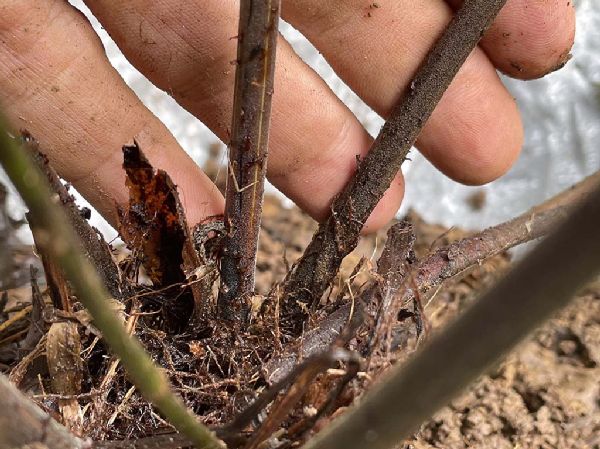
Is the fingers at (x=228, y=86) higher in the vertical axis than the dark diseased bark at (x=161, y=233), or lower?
higher

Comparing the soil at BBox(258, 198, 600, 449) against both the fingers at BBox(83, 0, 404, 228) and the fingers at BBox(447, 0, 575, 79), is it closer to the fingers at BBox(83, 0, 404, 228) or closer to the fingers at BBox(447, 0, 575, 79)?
the fingers at BBox(83, 0, 404, 228)

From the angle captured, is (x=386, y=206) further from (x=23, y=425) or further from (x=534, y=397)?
(x=23, y=425)

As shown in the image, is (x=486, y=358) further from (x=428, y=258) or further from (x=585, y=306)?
(x=585, y=306)

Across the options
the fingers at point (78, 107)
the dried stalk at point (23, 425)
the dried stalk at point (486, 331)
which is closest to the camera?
the dried stalk at point (486, 331)

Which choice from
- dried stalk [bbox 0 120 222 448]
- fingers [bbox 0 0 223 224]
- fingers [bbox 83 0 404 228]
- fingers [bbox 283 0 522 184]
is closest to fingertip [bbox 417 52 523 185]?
fingers [bbox 283 0 522 184]

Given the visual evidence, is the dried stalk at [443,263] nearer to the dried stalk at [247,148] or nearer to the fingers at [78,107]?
the dried stalk at [247,148]

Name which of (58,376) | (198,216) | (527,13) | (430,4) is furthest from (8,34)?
(527,13)

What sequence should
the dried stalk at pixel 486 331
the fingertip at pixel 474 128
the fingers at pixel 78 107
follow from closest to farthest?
1. the dried stalk at pixel 486 331
2. the fingers at pixel 78 107
3. the fingertip at pixel 474 128

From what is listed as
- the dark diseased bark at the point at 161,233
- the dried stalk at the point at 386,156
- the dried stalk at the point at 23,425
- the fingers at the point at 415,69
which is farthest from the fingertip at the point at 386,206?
the dried stalk at the point at 23,425
